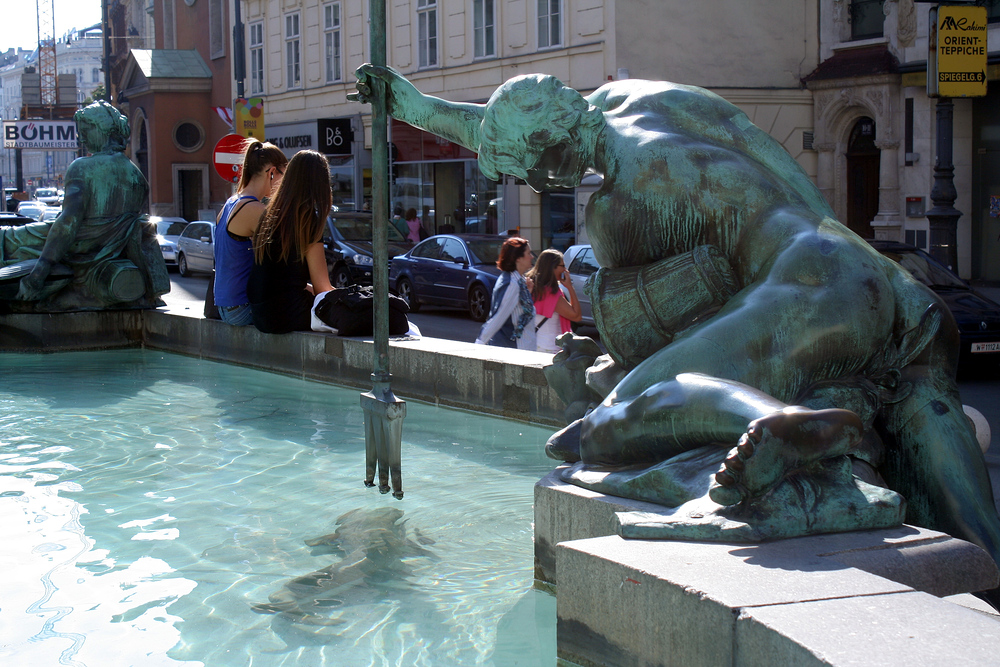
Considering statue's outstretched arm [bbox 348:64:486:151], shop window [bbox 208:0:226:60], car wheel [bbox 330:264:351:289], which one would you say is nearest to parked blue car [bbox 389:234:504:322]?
car wheel [bbox 330:264:351:289]

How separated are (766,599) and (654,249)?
146 cm

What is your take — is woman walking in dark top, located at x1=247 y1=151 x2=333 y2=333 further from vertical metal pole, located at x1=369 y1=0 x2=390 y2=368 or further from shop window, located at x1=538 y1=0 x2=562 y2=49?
shop window, located at x1=538 y1=0 x2=562 y2=49

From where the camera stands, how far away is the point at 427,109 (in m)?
3.91

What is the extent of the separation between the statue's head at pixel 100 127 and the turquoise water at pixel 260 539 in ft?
11.5

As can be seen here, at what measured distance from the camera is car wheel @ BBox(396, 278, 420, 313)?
62.8ft

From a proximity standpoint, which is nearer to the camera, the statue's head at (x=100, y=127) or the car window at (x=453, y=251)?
the statue's head at (x=100, y=127)

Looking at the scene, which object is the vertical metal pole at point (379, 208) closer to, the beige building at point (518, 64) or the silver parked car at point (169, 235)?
the beige building at point (518, 64)

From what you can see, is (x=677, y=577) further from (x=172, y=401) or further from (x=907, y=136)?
(x=907, y=136)

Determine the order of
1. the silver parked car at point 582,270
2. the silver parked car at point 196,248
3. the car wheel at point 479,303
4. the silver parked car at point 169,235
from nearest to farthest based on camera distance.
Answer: the silver parked car at point 582,270 → the car wheel at point 479,303 → the silver parked car at point 196,248 → the silver parked car at point 169,235

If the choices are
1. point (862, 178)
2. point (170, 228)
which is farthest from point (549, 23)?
point (170, 228)

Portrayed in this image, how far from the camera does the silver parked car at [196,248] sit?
26.2 metres

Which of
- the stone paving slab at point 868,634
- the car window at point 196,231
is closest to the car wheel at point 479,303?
the car window at point 196,231

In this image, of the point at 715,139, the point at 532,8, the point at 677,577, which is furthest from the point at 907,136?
the point at 677,577

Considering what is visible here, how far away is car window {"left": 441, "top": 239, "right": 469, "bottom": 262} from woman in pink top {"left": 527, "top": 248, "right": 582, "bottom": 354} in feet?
30.4
